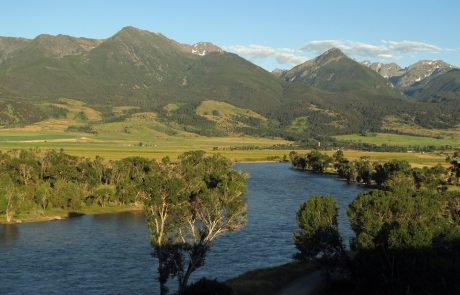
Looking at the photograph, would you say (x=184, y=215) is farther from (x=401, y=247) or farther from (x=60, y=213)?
(x=60, y=213)

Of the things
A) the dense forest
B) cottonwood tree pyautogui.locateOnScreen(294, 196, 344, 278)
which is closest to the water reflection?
the dense forest

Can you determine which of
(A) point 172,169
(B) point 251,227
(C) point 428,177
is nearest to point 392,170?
(C) point 428,177

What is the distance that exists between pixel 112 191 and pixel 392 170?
98769 mm

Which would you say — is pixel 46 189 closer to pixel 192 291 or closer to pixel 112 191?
pixel 112 191

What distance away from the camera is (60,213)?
13838cm

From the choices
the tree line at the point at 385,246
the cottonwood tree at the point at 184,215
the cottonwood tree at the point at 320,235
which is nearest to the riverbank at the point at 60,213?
the cottonwood tree at the point at 184,215

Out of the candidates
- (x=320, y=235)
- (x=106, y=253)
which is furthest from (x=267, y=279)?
(x=106, y=253)

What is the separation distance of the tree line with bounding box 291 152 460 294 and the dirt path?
2.22m

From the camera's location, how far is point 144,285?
7975 cm

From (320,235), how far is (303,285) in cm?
801

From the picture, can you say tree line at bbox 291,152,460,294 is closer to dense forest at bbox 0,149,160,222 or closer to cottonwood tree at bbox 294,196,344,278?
cottonwood tree at bbox 294,196,344,278

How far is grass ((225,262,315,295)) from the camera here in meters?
73.1

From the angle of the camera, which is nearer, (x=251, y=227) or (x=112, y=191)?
(x=251, y=227)

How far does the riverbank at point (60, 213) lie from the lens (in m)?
130
